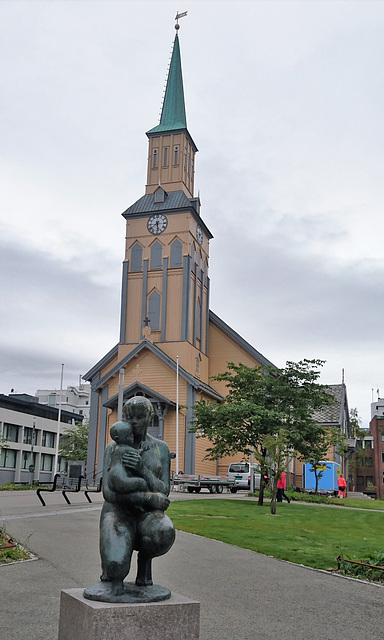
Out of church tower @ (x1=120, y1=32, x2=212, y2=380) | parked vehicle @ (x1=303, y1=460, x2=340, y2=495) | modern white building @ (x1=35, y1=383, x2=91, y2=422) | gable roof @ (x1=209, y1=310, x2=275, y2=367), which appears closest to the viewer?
parked vehicle @ (x1=303, y1=460, x2=340, y2=495)

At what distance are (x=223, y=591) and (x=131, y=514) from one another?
4754 millimetres

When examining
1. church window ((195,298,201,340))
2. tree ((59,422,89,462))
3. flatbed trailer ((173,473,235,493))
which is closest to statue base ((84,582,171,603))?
flatbed trailer ((173,473,235,493))

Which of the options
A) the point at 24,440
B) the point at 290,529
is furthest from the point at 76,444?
the point at 290,529

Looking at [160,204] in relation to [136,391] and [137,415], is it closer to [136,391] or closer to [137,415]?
[136,391]

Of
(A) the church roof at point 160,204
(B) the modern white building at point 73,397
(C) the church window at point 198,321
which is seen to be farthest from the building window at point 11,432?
(B) the modern white building at point 73,397

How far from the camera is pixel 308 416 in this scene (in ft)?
94.2

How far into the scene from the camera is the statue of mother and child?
5.14 meters

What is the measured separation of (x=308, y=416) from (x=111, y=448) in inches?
949

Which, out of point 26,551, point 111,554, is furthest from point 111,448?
point 26,551

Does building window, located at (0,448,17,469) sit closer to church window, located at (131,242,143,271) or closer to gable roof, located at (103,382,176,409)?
gable roof, located at (103,382,176,409)

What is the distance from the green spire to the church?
124 mm

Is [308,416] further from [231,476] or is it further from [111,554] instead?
[111,554]

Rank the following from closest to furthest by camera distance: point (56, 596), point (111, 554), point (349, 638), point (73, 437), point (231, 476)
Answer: point (111, 554) < point (349, 638) < point (56, 596) < point (231, 476) < point (73, 437)

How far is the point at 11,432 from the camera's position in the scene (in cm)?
6712
